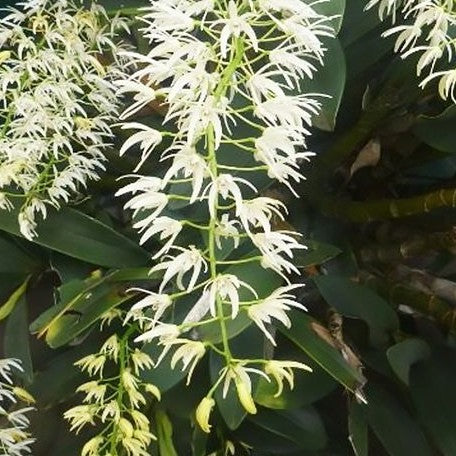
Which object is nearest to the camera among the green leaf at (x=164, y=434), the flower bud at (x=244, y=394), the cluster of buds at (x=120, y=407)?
the flower bud at (x=244, y=394)

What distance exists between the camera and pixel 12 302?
2.27ft

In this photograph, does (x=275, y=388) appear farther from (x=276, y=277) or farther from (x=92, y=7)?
(x=92, y=7)

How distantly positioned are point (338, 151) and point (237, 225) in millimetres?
181

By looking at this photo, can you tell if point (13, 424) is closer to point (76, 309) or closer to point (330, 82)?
point (76, 309)

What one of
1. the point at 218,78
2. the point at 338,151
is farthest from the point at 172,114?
the point at 338,151

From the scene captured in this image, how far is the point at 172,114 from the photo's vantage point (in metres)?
→ 0.41

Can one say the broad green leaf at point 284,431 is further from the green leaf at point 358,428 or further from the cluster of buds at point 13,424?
the cluster of buds at point 13,424

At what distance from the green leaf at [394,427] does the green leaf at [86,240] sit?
0.21 metres

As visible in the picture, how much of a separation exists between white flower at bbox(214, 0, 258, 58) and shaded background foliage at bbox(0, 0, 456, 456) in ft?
0.51

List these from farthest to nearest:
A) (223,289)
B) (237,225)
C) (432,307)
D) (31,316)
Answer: (31,316)
(432,307)
(237,225)
(223,289)

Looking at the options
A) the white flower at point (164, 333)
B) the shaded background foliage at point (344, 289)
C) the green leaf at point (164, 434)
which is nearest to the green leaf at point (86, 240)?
the shaded background foliage at point (344, 289)

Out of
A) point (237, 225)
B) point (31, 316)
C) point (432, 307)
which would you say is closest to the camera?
point (237, 225)

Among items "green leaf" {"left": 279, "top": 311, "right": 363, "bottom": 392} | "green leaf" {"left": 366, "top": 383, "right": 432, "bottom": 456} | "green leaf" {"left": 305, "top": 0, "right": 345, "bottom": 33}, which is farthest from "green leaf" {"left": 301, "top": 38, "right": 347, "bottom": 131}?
"green leaf" {"left": 366, "top": 383, "right": 432, "bottom": 456}

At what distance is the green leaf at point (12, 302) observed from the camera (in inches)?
27.1
